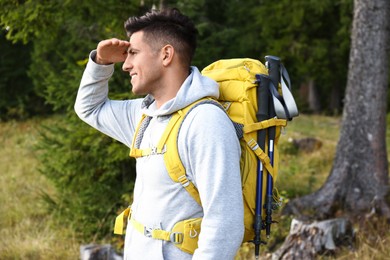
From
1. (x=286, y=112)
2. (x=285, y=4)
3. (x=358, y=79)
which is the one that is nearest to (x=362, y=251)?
(x=358, y=79)

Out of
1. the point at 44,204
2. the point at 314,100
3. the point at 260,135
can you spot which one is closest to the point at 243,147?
the point at 260,135

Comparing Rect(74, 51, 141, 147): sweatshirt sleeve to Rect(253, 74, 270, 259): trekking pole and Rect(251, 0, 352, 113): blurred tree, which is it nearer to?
Rect(253, 74, 270, 259): trekking pole

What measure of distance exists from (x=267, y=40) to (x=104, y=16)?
1532 cm

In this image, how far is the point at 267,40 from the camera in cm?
2270

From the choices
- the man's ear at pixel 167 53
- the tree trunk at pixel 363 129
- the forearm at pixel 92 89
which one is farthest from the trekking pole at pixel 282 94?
the tree trunk at pixel 363 129

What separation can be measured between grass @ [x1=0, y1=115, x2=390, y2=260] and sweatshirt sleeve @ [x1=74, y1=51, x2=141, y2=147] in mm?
837

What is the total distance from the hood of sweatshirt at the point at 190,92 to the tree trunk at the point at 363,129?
5024 millimetres

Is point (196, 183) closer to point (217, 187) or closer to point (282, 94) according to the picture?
point (217, 187)

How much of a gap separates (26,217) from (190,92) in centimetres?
738

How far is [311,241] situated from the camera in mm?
6367

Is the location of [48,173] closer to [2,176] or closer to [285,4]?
[2,176]

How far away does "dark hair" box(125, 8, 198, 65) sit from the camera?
272cm

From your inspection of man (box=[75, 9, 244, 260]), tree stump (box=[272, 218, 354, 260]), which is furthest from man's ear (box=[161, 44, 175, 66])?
tree stump (box=[272, 218, 354, 260])

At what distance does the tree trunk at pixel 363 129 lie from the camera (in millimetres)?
7355
